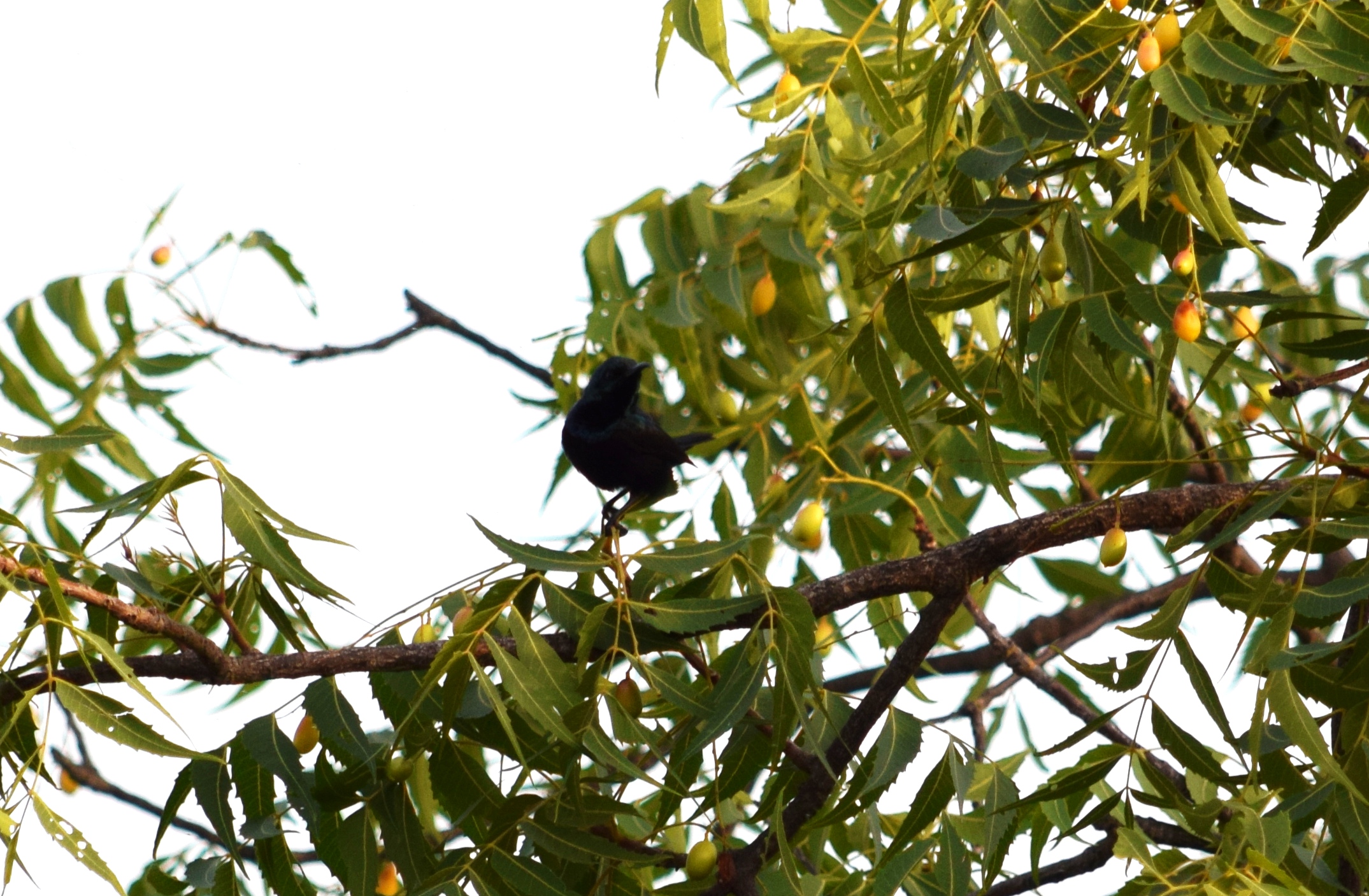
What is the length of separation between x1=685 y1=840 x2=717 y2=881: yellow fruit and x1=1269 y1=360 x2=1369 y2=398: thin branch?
3.87ft

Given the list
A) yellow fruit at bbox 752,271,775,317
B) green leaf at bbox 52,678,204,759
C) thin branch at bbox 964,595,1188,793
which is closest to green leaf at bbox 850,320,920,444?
thin branch at bbox 964,595,1188,793

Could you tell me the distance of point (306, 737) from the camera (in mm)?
2371

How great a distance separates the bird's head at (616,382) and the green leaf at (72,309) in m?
1.58

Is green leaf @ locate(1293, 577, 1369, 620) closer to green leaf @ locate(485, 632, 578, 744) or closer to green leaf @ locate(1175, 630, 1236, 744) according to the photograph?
green leaf @ locate(1175, 630, 1236, 744)

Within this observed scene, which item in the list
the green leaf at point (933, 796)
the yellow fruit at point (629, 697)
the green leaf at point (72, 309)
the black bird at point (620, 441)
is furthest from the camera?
the green leaf at point (72, 309)

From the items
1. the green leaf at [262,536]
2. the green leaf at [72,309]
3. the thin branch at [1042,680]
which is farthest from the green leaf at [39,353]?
the thin branch at [1042,680]

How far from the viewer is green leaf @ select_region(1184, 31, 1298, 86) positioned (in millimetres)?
1826

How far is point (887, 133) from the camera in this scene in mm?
2492

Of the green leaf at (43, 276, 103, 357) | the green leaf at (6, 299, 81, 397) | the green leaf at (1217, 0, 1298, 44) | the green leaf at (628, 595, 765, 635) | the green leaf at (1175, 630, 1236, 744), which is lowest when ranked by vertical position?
the green leaf at (1175, 630, 1236, 744)

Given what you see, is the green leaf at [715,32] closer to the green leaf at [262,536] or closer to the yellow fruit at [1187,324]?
the yellow fruit at [1187,324]

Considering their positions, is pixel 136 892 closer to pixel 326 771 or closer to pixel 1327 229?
pixel 326 771

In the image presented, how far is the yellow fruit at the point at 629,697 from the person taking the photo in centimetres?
242

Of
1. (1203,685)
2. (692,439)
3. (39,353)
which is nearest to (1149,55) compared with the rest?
(1203,685)

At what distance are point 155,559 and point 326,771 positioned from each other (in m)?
0.66
